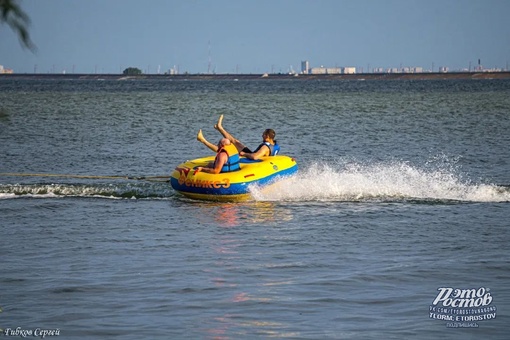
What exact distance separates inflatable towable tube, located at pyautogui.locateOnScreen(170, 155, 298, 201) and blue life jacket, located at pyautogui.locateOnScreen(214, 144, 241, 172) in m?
0.11

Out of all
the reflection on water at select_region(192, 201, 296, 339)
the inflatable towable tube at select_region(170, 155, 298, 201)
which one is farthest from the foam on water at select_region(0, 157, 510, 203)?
the reflection on water at select_region(192, 201, 296, 339)

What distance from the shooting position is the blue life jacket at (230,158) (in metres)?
16.4

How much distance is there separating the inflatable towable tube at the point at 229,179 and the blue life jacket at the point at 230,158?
0.11m

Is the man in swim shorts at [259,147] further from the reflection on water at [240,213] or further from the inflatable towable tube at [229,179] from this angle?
the reflection on water at [240,213]

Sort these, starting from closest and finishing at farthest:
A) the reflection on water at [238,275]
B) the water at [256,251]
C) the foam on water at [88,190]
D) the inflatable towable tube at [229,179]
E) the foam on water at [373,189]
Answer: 1. the reflection on water at [238,275]
2. the water at [256,251]
3. the inflatable towable tube at [229,179]
4. the foam on water at [373,189]
5. the foam on water at [88,190]

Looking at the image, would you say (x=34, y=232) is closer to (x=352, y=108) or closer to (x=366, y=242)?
(x=366, y=242)

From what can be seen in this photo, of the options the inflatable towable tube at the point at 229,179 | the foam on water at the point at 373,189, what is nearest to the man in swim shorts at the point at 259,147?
the inflatable towable tube at the point at 229,179

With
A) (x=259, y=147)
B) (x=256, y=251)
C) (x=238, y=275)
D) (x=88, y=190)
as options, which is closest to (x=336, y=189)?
(x=259, y=147)

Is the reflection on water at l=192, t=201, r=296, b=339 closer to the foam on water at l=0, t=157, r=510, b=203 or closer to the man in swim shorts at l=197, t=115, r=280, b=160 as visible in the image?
the foam on water at l=0, t=157, r=510, b=203

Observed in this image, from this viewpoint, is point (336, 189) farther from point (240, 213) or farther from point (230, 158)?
point (240, 213)

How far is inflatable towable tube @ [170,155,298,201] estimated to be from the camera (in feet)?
53.2

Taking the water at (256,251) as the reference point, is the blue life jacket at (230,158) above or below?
above

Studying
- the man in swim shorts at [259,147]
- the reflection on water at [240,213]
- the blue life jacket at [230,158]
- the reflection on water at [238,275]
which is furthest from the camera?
the man in swim shorts at [259,147]

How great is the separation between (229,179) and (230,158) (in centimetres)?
43
